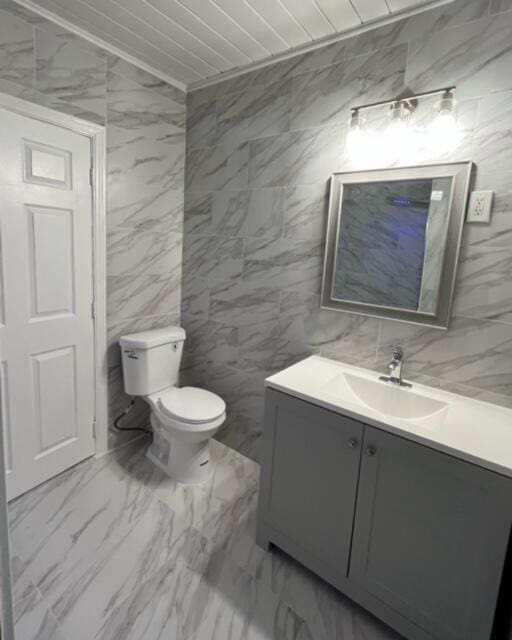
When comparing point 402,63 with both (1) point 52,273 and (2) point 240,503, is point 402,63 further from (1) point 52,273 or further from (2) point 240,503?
(2) point 240,503

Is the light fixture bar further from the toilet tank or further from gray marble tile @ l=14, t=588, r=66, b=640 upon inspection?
gray marble tile @ l=14, t=588, r=66, b=640

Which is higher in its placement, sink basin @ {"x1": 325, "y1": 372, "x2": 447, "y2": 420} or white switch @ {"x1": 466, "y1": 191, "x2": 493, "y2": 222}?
white switch @ {"x1": 466, "y1": 191, "x2": 493, "y2": 222}

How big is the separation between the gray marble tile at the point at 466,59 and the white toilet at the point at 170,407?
1.87 metres

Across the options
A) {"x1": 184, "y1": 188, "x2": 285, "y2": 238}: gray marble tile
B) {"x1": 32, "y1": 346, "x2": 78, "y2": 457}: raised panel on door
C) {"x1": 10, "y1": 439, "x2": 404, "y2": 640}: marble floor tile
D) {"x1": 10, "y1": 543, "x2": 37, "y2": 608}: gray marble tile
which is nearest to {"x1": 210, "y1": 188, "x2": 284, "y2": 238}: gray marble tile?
{"x1": 184, "y1": 188, "x2": 285, "y2": 238}: gray marble tile

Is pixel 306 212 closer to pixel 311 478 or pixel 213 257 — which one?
pixel 213 257

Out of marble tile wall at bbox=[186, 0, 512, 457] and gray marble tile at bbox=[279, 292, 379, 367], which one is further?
gray marble tile at bbox=[279, 292, 379, 367]

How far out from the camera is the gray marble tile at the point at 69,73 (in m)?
1.76

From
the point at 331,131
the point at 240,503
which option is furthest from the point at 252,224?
the point at 240,503

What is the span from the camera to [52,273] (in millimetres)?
1933

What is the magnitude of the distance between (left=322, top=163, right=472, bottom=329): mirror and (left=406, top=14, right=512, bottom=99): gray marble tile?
12.4 inches

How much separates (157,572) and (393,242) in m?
1.81

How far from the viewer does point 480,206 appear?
148 centimetres

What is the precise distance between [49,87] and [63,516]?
7.01ft

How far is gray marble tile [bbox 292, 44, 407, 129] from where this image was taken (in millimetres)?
1636
